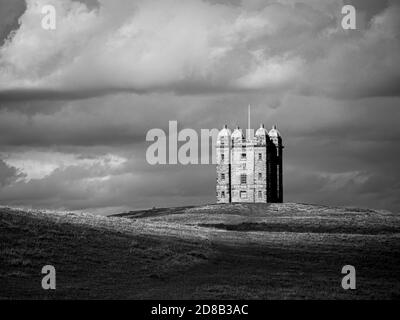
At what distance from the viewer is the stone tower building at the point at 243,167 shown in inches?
4852

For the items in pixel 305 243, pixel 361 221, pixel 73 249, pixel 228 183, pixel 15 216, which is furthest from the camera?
pixel 228 183

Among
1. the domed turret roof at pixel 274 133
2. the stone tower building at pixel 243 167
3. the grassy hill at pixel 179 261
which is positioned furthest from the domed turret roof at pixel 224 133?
the grassy hill at pixel 179 261

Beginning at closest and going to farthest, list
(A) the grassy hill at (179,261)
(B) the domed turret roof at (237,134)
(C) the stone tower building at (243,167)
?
(A) the grassy hill at (179,261) → (C) the stone tower building at (243,167) → (B) the domed turret roof at (237,134)

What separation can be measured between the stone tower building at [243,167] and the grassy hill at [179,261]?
2142 inches

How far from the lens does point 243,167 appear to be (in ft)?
408

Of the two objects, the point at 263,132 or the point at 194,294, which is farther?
the point at 263,132

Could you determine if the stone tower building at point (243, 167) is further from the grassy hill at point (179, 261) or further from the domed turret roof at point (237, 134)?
the grassy hill at point (179, 261)

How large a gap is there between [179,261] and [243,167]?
78610 millimetres

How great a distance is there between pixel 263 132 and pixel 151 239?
72982mm

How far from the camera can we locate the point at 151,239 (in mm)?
54938

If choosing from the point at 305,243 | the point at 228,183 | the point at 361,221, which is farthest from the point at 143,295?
the point at 228,183

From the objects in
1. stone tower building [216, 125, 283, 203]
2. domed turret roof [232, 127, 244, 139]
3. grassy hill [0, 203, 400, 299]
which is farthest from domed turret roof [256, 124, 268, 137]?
grassy hill [0, 203, 400, 299]

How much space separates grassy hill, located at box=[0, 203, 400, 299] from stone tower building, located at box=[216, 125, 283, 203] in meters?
54.4
